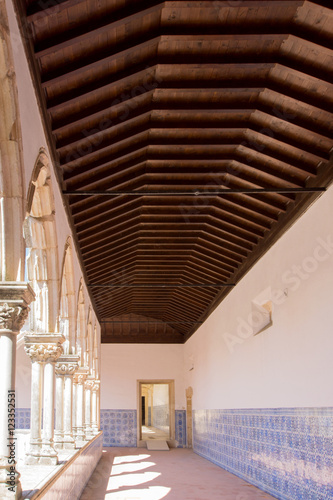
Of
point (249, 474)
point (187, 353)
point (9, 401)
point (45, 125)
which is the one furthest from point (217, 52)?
point (187, 353)

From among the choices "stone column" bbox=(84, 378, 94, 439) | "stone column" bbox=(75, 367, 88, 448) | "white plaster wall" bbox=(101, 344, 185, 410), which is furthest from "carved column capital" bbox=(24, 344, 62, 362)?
"white plaster wall" bbox=(101, 344, 185, 410)

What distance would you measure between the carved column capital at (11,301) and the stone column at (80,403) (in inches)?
279

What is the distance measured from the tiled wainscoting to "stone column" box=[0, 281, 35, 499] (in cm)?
1603

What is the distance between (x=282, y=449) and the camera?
7711 mm

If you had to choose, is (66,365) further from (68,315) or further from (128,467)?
Answer: (128,467)

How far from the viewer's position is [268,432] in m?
8.48

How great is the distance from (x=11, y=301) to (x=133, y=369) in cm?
1645

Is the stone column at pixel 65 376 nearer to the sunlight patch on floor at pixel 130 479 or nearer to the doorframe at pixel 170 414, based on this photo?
the sunlight patch on floor at pixel 130 479

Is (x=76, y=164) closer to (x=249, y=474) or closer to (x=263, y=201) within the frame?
(x=263, y=201)

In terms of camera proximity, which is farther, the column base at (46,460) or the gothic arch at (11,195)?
the column base at (46,460)

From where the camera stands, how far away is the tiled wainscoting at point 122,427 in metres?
19.2

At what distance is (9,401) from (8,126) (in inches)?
73.6

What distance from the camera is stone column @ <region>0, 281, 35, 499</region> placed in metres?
3.78

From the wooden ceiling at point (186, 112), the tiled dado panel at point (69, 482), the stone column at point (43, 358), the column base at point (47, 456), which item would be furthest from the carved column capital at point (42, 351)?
the wooden ceiling at point (186, 112)
